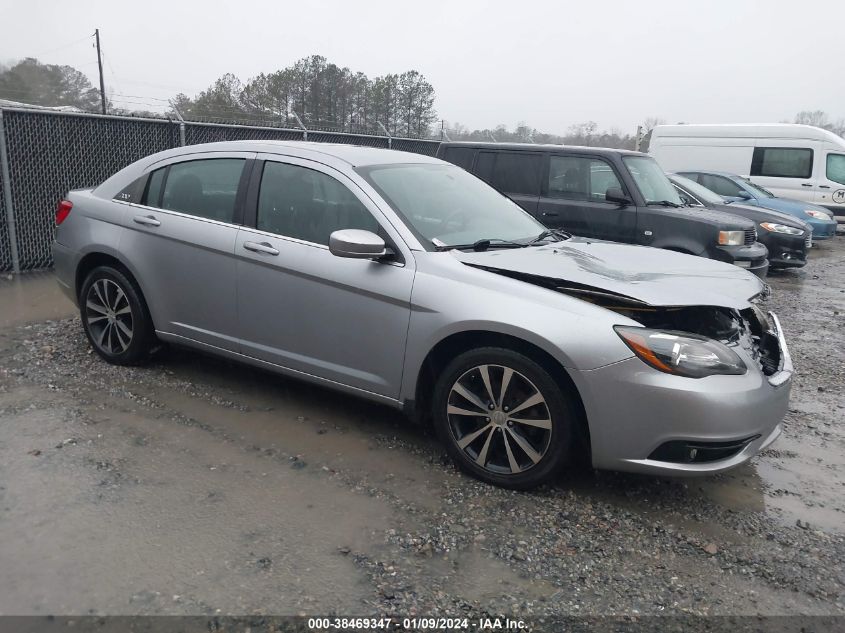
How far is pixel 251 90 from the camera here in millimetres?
18938

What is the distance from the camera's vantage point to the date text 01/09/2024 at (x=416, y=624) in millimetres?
2451

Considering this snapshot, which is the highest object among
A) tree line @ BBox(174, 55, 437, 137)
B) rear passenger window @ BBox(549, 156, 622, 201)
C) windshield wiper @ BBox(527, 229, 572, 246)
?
tree line @ BBox(174, 55, 437, 137)

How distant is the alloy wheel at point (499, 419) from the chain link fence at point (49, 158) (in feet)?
21.5

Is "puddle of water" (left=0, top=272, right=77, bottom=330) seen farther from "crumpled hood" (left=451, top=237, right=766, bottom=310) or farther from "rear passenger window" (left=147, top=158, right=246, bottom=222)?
"crumpled hood" (left=451, top=237, right=766, bottom=310)

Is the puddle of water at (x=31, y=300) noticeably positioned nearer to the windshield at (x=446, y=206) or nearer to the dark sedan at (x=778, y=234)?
the windshield at (x=446, y=206)

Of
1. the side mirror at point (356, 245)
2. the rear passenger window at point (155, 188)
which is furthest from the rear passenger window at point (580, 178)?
the side mirror at point (356, 245)

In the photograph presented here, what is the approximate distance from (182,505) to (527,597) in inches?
64.4

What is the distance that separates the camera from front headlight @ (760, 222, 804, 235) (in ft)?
34.8

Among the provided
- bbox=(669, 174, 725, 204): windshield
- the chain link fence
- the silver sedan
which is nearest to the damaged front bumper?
the silver sedan

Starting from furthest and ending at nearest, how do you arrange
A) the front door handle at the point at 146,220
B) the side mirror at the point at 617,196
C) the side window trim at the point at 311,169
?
the side mirror at the point at 617,196, the front door handle at the point at 146,220, the side window trim at the point at 311,169

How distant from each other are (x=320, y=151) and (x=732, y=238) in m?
5.68

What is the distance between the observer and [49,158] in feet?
26.4

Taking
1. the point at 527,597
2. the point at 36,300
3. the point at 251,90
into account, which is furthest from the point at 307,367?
the point at 251,90

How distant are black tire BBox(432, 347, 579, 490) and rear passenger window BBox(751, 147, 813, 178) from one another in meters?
15.0
